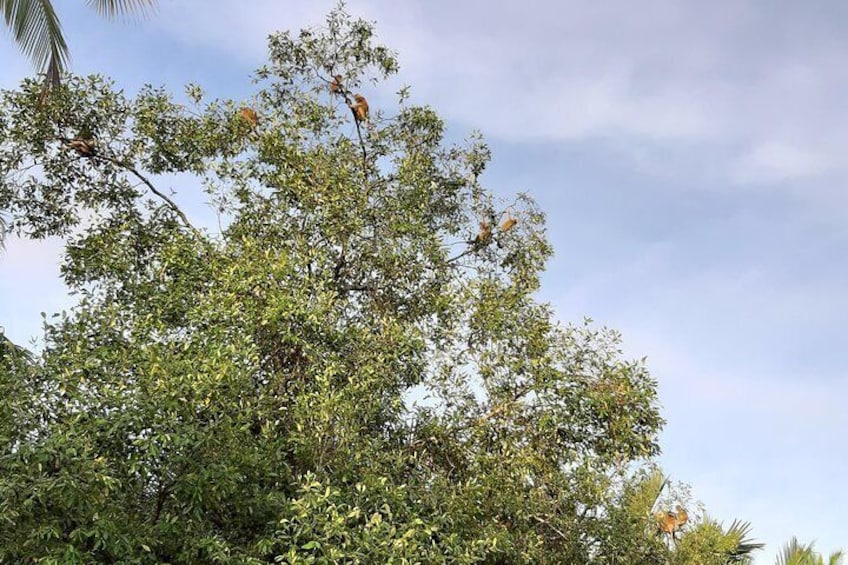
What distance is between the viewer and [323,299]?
8.22 meters

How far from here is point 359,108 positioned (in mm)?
11008

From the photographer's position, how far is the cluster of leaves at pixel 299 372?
21.4 feet

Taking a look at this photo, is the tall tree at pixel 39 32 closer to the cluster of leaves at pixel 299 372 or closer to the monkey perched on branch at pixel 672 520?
the cluster of leaves at pixel 299 372

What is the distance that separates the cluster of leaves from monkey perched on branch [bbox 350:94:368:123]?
29 centimetres

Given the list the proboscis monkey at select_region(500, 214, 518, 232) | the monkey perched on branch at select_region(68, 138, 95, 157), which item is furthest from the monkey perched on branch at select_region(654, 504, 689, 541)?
the monkey perched on branch at select_region(68, 138, 95, 157)

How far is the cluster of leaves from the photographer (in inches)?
257

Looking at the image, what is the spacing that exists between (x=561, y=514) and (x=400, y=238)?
3558 millimetres

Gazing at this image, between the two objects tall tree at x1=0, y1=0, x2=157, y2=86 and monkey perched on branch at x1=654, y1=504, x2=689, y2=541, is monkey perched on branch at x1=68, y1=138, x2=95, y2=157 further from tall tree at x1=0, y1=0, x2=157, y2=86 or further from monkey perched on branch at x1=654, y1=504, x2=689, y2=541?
monkey perched on branch at x1=654, y1=504, x2=689, y2=541

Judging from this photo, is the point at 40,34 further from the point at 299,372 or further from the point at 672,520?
the point at 672,520

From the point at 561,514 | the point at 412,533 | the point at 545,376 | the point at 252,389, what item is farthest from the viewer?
the point at 545,376

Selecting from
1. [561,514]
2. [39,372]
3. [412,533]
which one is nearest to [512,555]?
[561,514]

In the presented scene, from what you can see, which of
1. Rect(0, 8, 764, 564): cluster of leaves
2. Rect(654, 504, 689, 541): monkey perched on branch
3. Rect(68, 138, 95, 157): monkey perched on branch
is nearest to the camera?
Rect(0, 8, 764, 564): cluster of leaves

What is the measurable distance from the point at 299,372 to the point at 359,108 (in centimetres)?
415

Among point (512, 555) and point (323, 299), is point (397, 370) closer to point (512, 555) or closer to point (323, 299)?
point (323, 299)
